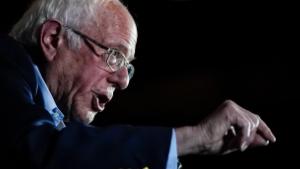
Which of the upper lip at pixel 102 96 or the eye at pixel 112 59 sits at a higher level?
the eye at pixel 112 59

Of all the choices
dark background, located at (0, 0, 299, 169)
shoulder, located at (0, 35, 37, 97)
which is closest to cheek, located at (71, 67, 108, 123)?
shoulder, located at (0, 35, 37, 97)

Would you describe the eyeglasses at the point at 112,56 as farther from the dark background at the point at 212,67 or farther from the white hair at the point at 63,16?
the dark background at the point at 212,67

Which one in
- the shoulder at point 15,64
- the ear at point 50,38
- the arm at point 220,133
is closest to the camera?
the arm at point 220,133

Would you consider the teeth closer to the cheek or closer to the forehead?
the cheek

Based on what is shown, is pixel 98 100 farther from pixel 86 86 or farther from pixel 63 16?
pixel 63 16

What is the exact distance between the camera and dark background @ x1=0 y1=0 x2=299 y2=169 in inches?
113

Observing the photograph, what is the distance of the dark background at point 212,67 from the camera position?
2.86 m

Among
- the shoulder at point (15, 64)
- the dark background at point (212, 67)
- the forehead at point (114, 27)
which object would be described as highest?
the forehead at point (114, 27)

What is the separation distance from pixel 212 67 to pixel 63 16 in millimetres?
1609

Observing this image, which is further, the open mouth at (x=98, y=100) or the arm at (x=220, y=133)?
the open mouth at (x=98, y=100)

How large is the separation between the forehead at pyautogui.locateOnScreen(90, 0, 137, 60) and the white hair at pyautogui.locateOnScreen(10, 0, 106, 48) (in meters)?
0.02

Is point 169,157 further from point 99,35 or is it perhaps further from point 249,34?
point 249,34

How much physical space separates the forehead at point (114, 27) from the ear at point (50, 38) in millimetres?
100

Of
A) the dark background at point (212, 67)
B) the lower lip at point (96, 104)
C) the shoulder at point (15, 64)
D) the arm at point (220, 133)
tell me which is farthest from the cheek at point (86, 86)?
the dark background at point (212, 67)
